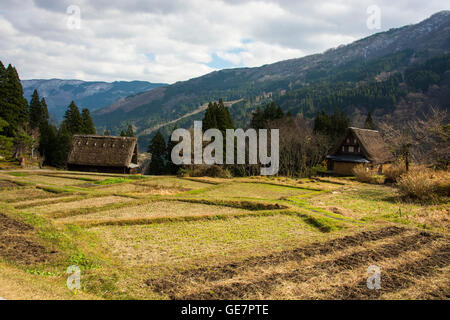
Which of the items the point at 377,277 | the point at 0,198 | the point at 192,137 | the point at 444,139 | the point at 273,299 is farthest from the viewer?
the point at 192,137

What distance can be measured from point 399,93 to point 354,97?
14.2 meters

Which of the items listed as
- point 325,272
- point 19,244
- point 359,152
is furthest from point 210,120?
point 325,272

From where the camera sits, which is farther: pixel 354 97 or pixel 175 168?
pixel 354 97

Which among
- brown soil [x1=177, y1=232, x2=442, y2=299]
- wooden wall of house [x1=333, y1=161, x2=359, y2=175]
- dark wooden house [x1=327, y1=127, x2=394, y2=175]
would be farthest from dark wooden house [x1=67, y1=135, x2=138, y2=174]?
brown soil [x1=177, y1=232, x2=442, y2=299]

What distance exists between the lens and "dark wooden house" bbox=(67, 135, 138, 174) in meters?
37.3

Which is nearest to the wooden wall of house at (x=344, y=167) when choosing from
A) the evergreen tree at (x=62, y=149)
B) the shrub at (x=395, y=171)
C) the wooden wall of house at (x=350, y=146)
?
the wooden wall of house at (x=350, y=146)

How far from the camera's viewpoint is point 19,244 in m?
8.91

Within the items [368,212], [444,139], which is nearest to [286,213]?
[368,212]

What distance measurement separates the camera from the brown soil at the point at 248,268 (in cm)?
682

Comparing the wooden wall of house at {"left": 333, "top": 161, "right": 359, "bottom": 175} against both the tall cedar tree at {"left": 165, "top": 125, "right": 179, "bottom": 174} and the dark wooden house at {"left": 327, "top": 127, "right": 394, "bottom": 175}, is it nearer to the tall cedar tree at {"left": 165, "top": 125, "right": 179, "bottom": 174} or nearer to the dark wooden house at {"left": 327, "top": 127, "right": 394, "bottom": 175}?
the dark wooden house at {"left": 327, "top": 127, "right": 394, "bottom": 175}

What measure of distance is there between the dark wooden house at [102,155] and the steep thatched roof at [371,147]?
27.9m

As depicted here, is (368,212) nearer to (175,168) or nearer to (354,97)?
(175,168)

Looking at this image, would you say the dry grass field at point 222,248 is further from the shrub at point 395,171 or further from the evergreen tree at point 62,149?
the evergreen tree at point 62,149

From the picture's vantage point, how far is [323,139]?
4506 cm
